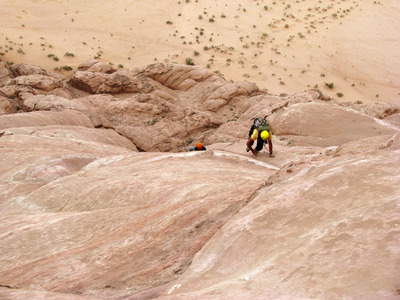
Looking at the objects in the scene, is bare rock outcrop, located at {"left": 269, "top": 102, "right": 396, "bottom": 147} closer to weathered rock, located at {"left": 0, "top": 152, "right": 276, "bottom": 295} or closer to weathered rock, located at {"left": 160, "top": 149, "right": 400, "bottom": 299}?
weathered rock, located at {"left": 0, "top": 152, "right": 276, "bottom": 295}

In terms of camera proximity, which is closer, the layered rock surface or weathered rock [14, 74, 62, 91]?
the layered rock surface

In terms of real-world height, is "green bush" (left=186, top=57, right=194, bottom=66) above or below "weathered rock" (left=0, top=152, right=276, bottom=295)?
above

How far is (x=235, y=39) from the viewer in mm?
33062

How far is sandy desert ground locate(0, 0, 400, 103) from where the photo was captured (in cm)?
2855

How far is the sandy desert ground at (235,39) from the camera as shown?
2855 centimetres

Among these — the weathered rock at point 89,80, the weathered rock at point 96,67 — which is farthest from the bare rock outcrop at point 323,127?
the weathered rock at point 96,67

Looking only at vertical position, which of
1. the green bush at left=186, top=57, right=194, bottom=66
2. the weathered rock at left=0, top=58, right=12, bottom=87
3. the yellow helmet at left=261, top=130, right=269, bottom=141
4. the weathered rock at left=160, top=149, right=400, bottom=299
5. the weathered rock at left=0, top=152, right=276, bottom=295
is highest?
the green bush at left=186, top=57, right=194, bottom=66

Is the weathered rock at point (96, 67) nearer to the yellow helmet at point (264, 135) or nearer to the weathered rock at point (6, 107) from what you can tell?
the weathered rock at point (6, 107)

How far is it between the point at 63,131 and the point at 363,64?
28905mm

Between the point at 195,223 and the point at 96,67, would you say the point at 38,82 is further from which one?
the point at 195,223

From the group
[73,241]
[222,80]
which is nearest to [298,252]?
[73,241]

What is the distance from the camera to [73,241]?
5.05 meters

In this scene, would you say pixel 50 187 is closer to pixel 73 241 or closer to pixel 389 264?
pixel 73 241

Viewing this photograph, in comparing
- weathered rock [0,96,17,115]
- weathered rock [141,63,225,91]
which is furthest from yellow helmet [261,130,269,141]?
weathered rock [141,63,225,91]
